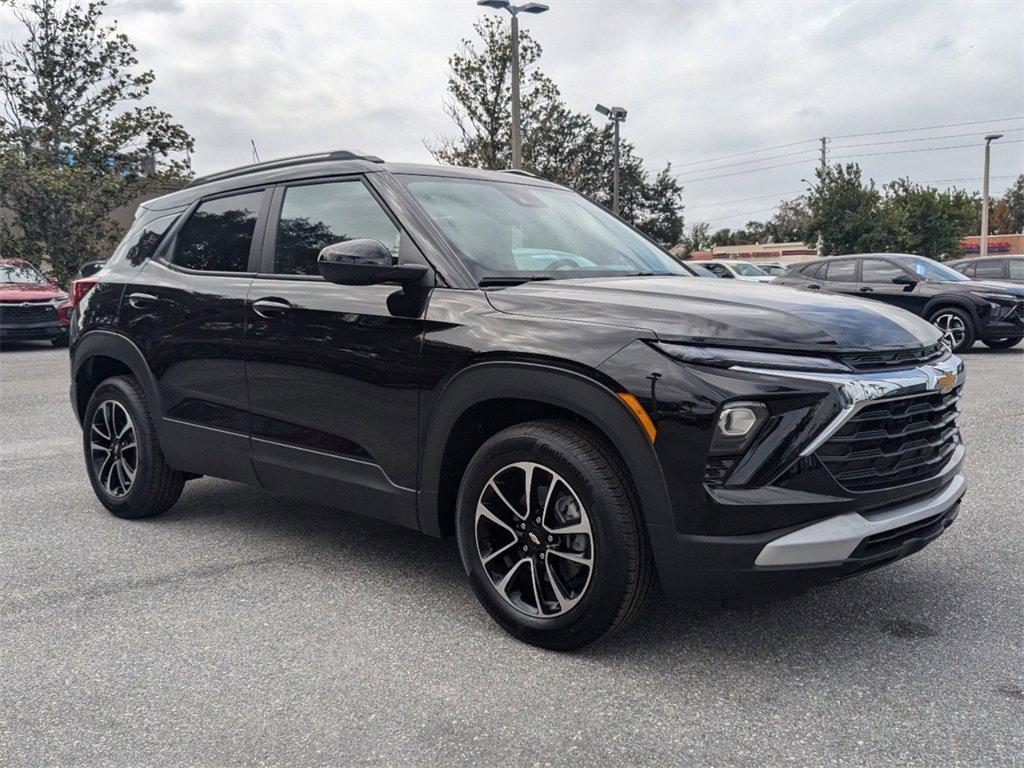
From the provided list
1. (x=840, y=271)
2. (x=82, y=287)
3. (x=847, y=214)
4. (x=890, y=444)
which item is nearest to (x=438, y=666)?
(x=890, y=444)

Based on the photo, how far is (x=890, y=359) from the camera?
109 inches

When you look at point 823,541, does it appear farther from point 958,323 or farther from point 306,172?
point 958,323

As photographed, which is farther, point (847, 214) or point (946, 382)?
point (847, 214)

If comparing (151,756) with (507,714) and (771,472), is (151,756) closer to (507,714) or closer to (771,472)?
(507,714)

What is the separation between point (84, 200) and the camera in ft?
80.2

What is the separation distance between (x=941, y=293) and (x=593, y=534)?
476 inches

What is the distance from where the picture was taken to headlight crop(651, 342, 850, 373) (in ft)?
8.46

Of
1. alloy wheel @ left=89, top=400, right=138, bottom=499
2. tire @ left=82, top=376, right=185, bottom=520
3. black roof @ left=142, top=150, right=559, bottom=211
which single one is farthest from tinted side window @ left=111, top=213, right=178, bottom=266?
alloy wheel @ left=89, top=400, right=138, bottom=499

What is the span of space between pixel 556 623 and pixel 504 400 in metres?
0.80

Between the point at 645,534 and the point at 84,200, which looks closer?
the point at 645,534

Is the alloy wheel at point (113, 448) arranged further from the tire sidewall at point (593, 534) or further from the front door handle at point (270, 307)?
the tire sidewall at point (593, 534)

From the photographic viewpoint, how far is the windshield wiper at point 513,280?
3.28 meters

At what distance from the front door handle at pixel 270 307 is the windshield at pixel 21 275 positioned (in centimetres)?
1555

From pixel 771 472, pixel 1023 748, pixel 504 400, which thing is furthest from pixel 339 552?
pixel 1023 748
